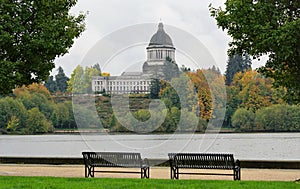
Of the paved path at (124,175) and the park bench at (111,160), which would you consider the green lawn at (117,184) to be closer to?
the park bench at (111,160)

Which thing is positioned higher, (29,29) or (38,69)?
(29,29)

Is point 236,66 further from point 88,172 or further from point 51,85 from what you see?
point 88,172

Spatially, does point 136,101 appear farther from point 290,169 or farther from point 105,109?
point 290,169

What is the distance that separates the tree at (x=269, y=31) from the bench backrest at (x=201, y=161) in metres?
2.47

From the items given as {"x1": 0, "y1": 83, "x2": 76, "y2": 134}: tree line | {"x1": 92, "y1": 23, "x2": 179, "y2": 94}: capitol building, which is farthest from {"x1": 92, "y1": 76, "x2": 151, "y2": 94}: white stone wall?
{"x1": 0, "y1": 83, "x2": 76, "y2": 134}: tree line

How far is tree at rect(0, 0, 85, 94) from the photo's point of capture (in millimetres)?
14344

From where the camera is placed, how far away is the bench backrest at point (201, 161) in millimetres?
13242

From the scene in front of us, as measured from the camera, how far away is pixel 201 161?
13641mm

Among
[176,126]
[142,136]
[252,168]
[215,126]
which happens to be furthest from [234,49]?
[215,126]

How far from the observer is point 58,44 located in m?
14.8

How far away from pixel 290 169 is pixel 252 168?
1.08 meters

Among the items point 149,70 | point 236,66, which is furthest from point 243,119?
point 149,70

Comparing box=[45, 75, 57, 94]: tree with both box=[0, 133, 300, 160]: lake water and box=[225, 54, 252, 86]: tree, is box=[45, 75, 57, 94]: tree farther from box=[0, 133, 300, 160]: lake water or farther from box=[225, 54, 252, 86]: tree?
box=[225, 54, 252, 86]: tree

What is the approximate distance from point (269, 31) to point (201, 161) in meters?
3.63
